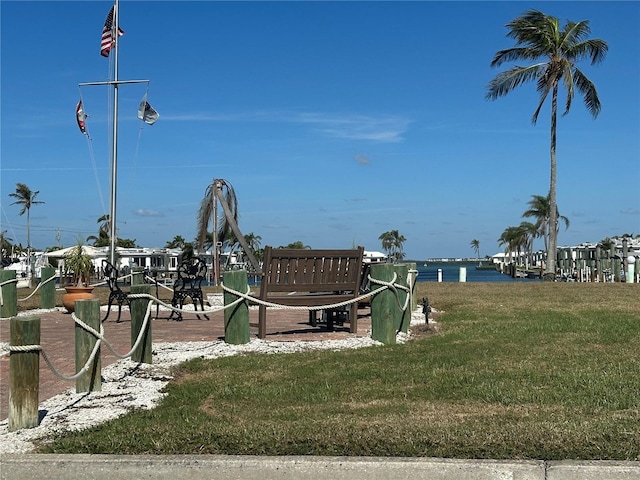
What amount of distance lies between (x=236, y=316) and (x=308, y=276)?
1266 mm

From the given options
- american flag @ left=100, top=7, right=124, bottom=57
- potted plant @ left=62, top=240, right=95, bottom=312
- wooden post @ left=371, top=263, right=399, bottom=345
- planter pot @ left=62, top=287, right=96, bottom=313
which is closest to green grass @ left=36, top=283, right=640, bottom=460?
wooden post @ left=371, top=263, right=399, bottom=345

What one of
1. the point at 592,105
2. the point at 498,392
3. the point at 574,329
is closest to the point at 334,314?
the point at 574,329

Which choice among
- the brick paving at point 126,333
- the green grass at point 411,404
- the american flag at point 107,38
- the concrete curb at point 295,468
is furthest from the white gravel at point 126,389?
the american flag at point 107,38

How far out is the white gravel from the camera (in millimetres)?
4922

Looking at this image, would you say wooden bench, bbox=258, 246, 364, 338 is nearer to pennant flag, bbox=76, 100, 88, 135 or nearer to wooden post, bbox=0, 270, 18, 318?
wooden post, bbox=0, 270, 18, 318

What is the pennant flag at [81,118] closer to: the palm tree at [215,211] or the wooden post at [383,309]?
the palm tree at [215,211]

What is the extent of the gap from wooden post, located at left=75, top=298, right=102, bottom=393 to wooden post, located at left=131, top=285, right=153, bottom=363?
46.7 inches

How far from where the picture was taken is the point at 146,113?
23.7m

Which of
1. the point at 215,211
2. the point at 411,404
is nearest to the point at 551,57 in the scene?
the point at 215,211

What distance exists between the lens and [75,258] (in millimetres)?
13945

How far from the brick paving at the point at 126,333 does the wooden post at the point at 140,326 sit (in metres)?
0.39

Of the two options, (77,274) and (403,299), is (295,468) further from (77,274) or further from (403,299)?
(77,274)

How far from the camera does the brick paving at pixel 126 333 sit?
22.7 ft

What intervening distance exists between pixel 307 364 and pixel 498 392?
7.16 feet
